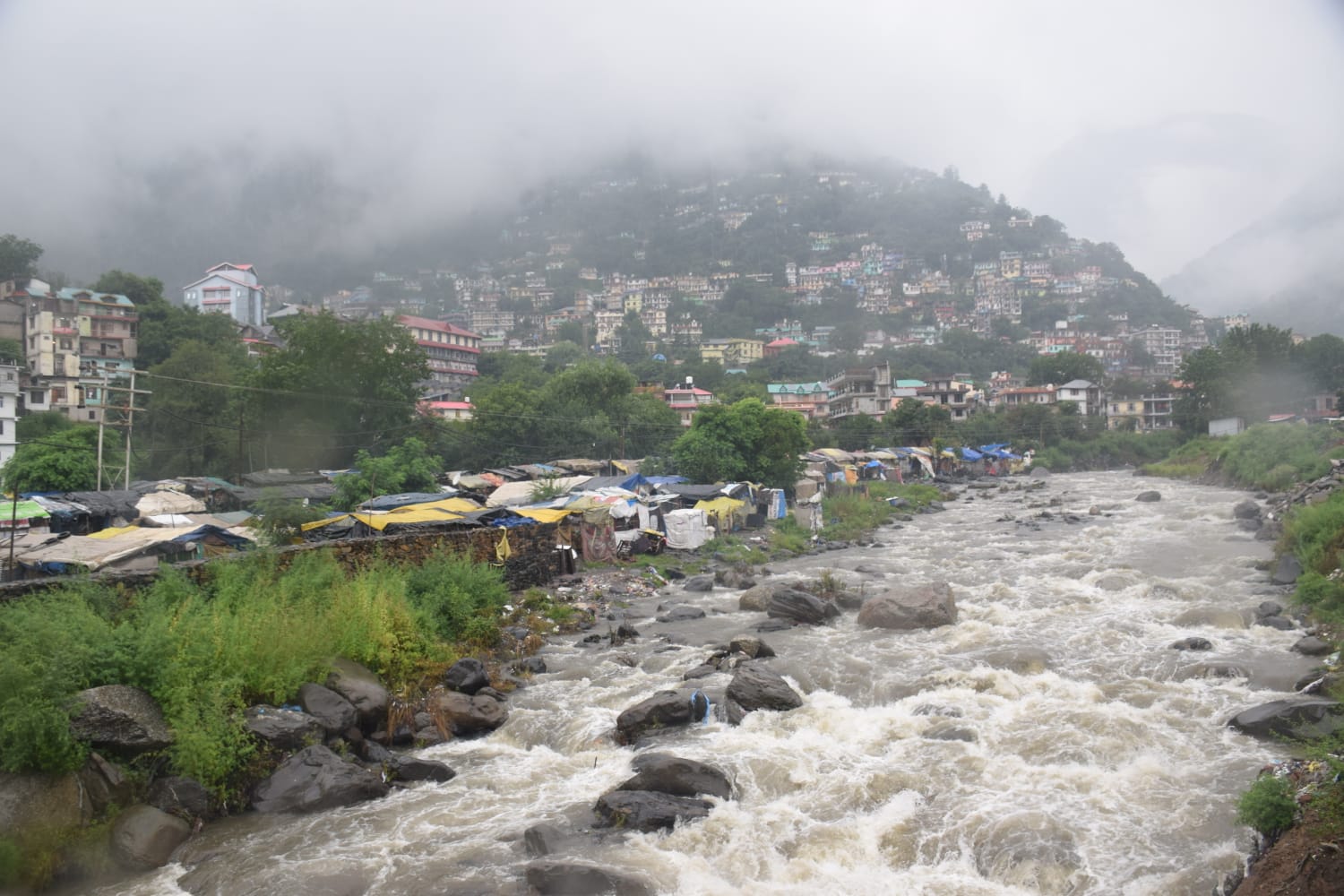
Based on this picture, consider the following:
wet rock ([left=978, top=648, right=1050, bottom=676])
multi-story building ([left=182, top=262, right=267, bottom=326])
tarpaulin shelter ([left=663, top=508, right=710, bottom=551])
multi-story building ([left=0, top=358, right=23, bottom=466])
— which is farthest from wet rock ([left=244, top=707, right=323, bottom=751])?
multi-story building ([left=182, top=262, right=267, bottom=326])

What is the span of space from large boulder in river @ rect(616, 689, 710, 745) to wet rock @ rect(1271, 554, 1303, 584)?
12525mm

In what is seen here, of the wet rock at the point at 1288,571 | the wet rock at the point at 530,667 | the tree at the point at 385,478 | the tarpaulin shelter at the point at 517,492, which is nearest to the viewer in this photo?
the wet rock at the point at 530,667

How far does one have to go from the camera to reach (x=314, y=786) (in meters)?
8.02

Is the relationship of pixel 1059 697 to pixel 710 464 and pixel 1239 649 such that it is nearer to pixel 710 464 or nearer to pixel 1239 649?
pixel 1239 649

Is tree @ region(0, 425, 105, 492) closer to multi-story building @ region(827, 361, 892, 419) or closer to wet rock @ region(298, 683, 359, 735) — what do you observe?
wet rock @ region(298, 683, 359, 735)

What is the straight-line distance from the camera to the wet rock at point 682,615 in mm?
15930

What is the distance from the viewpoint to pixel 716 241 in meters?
177

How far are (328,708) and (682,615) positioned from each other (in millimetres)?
8058

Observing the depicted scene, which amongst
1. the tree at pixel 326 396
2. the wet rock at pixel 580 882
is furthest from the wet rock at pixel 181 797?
the tree at pixel 326 396

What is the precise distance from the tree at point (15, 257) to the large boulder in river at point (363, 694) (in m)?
67.5

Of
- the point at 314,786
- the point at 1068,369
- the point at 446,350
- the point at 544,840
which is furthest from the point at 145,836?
the point at 1068,369

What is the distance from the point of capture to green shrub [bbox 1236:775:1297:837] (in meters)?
6.24

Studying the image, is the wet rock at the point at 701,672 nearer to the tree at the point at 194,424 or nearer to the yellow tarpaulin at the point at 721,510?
the yellow tarpaulin at the point at 721,510

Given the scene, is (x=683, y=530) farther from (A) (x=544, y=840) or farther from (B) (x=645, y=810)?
(A) (x=544, y=840)
